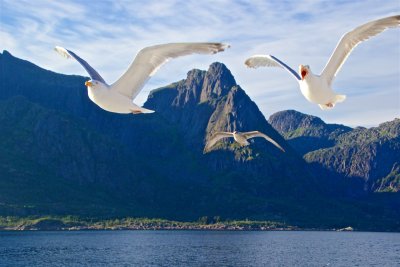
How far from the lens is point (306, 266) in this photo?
446 ft

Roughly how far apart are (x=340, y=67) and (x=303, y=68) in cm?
195

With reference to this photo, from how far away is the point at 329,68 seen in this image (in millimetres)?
22141

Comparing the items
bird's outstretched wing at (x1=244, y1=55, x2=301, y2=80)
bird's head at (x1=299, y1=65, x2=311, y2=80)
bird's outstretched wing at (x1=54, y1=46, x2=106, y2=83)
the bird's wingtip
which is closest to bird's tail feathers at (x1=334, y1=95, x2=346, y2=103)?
bird's head at (x1=299, y1=65, x2=311, y2=80)

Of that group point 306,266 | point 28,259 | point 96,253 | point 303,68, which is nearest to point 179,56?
point 303,68

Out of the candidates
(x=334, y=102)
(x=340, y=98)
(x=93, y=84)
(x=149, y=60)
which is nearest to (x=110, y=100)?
(x=93, y=84)

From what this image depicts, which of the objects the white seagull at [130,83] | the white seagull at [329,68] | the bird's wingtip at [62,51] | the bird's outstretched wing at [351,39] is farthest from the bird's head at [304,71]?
the bird's wingtip at [62,51]

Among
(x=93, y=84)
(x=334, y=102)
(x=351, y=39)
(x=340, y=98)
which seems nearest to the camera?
(x=93, y=84)

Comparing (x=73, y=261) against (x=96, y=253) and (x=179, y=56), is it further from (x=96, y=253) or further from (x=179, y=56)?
(x=179, y=56)

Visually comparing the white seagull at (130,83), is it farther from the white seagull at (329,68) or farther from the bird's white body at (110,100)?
the white seagull at (329,68)

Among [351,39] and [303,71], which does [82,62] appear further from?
[351,39]

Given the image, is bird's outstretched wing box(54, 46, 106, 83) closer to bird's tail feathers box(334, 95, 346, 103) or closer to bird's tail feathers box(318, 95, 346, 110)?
bird's tail feathers box(318, 95, 346, 110)

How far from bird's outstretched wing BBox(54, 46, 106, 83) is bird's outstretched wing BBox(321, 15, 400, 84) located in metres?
8.15

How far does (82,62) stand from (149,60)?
179 inches

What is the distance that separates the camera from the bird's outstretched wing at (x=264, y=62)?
23.2m
